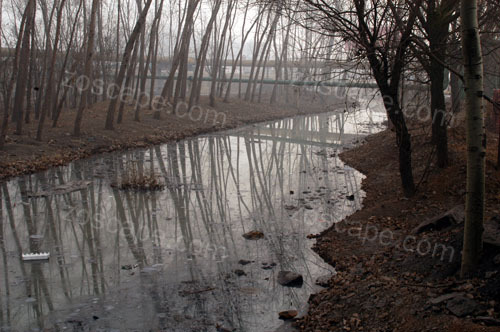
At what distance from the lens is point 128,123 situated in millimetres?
21188

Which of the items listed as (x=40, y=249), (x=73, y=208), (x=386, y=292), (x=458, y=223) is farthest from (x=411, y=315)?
(x=73, y=208)

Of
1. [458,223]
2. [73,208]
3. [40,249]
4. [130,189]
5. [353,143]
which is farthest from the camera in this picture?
[353,143]

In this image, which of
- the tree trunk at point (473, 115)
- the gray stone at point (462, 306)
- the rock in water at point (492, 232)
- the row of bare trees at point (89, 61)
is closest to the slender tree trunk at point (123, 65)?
the row of bare trees at point (89, 61)

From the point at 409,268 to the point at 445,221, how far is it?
112 centimetres

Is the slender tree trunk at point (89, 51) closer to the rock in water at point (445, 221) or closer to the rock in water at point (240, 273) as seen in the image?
the rock in water at point (240, 273)

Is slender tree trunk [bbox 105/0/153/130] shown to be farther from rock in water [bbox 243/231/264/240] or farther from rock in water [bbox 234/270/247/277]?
rock in water [bbox 234/270/247/277]

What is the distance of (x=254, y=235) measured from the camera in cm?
804

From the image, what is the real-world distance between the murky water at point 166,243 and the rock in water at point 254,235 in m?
0.09

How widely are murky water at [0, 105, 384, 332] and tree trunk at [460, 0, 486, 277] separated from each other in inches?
89.9

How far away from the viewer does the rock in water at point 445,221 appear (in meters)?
6.18

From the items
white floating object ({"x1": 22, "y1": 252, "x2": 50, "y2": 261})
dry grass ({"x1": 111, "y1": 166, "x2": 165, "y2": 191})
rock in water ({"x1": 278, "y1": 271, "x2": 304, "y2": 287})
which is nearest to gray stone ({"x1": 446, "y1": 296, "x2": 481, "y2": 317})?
rock in water ({"x1": 278, "y1": 271, "x2": 304, "y2": 287})

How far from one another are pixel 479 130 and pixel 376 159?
32.5ft

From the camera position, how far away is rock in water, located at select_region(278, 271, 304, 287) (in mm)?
6163

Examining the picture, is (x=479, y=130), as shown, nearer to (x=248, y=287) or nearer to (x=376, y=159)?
(x=248, y=287)
